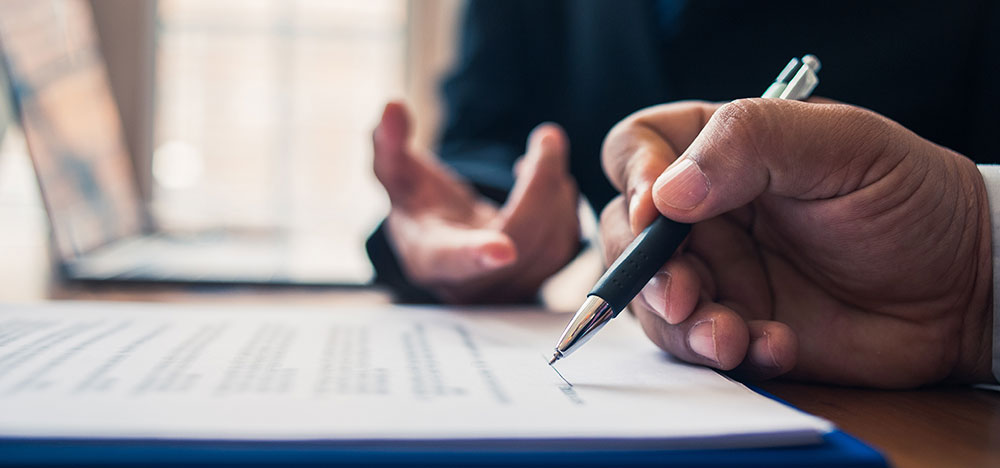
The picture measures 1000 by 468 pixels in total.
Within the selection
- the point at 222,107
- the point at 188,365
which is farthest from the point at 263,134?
the point at 188,365

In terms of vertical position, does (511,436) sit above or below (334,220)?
above

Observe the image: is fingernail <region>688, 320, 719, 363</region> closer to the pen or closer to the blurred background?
the pen

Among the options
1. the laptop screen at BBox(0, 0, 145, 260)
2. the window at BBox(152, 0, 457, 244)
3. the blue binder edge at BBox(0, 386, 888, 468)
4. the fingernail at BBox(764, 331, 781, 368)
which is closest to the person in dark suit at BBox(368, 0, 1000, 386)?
the fingernail at BBox(764, 331, 781, 368)

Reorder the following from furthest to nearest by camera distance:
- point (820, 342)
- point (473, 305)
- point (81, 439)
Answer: point (473, 305) < point (820, 342) < point (81, 439)

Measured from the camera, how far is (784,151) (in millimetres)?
296

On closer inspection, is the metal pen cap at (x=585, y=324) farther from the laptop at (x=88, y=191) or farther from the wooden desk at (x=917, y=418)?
the laptop at (x=88, y=191)

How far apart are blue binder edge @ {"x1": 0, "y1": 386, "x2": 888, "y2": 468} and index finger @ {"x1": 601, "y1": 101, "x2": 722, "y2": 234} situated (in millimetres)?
184

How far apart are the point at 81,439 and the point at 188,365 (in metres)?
0.09

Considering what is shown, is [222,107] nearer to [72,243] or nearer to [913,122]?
[72,243]

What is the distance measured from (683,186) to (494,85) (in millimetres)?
596

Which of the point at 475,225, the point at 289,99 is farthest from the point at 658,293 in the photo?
the point at 289,99

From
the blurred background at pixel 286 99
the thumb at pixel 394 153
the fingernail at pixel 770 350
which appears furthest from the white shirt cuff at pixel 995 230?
the blurred background at pixel 286 99

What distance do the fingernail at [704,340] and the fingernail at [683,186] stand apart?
6 cm

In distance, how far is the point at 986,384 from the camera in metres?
0.35
